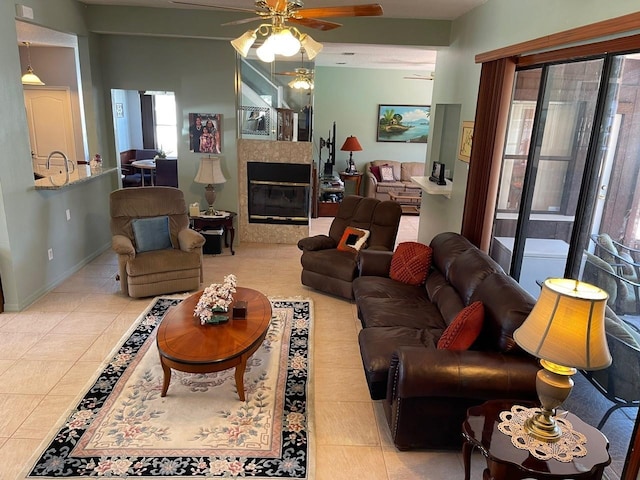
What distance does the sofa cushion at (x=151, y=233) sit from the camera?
474 centimetres

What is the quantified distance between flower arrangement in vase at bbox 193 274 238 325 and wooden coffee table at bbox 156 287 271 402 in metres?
0.05

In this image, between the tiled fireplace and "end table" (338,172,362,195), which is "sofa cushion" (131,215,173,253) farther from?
"end table" (338,172,362,195)

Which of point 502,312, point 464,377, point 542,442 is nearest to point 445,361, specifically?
point 464,377

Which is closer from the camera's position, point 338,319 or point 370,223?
→ point 338,319

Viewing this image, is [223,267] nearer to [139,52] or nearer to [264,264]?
[264,264]

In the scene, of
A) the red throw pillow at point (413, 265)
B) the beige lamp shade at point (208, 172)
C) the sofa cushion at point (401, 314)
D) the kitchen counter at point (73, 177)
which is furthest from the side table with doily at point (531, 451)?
the beige lamp shade at point (208, 172)

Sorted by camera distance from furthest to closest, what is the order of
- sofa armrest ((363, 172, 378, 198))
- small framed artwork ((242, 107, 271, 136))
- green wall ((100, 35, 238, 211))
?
sofa armrest ((363, 172, 378, 198)) → small framed artwork ((242, 107, 271, 136)) → green wall ((100, 35, 238, 211))

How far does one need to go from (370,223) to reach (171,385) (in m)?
2.80

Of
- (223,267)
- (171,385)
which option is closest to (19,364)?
(171,385)

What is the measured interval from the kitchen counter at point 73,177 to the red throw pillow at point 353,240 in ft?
9.61

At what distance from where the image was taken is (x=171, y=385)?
320cm

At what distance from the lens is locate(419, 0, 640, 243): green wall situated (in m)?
2.74

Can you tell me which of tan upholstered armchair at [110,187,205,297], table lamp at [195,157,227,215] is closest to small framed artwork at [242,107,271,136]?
table lamp at [195,157,227,215]

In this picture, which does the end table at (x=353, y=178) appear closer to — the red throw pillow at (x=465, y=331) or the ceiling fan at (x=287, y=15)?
the ceiling fan at (x=287, y=15)
